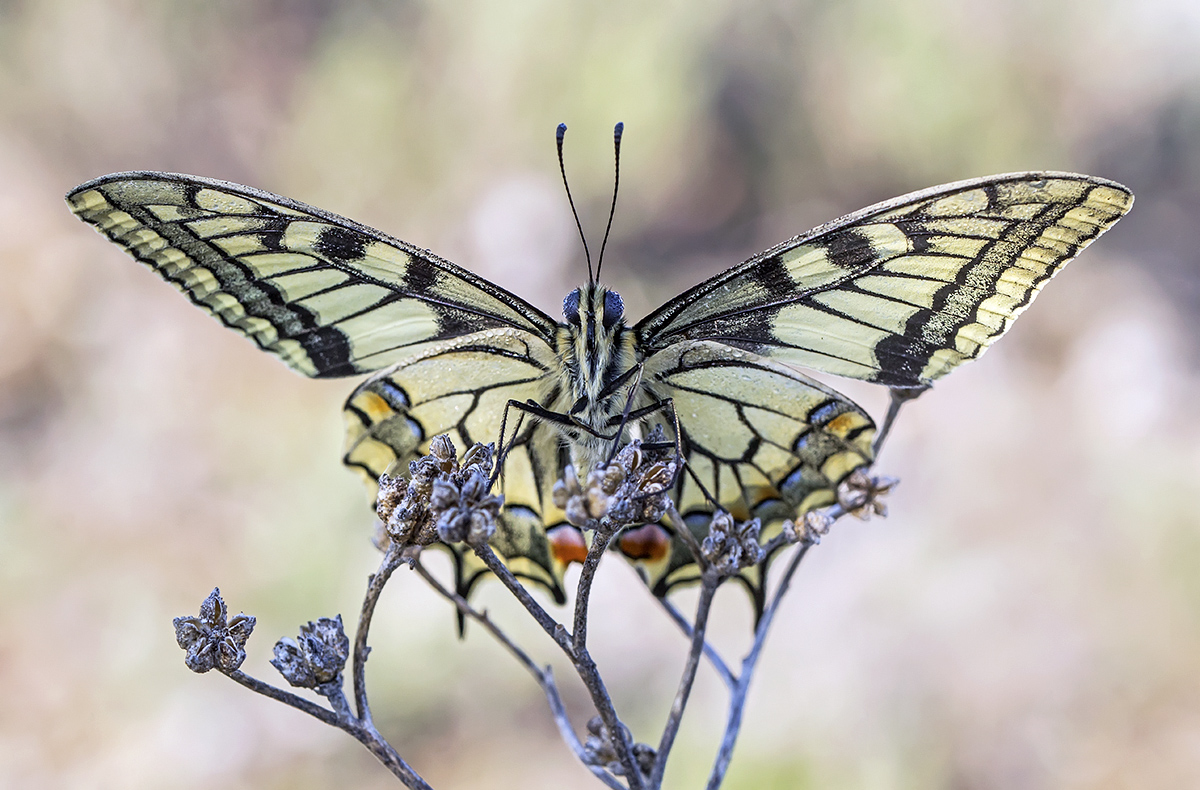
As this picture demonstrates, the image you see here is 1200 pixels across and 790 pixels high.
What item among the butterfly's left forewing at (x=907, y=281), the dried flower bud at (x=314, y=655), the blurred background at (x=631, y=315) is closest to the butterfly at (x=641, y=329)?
the butterfly's left forewing at (x=907, y=281)

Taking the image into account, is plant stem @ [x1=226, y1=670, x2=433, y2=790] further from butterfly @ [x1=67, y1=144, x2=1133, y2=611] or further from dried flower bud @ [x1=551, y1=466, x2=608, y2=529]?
butterfly @ [x1=67, y1=144, x2=1133, y2=611]

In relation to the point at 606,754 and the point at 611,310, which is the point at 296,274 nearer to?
the point at 611,310

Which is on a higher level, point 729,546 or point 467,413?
point 467,413

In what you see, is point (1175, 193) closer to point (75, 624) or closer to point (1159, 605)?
point (1159, 605)

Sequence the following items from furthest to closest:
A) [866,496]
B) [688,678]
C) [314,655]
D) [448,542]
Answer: [866,496] → [688,678] → [314,655] → [448,542]

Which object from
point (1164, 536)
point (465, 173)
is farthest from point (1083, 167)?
point (465, 173)

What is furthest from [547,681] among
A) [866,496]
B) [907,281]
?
[907,281]

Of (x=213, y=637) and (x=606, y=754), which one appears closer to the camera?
(x=213, y=637)

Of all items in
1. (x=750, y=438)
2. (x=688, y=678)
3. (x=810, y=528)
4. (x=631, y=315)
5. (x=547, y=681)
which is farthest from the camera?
(x=631, y=315)
